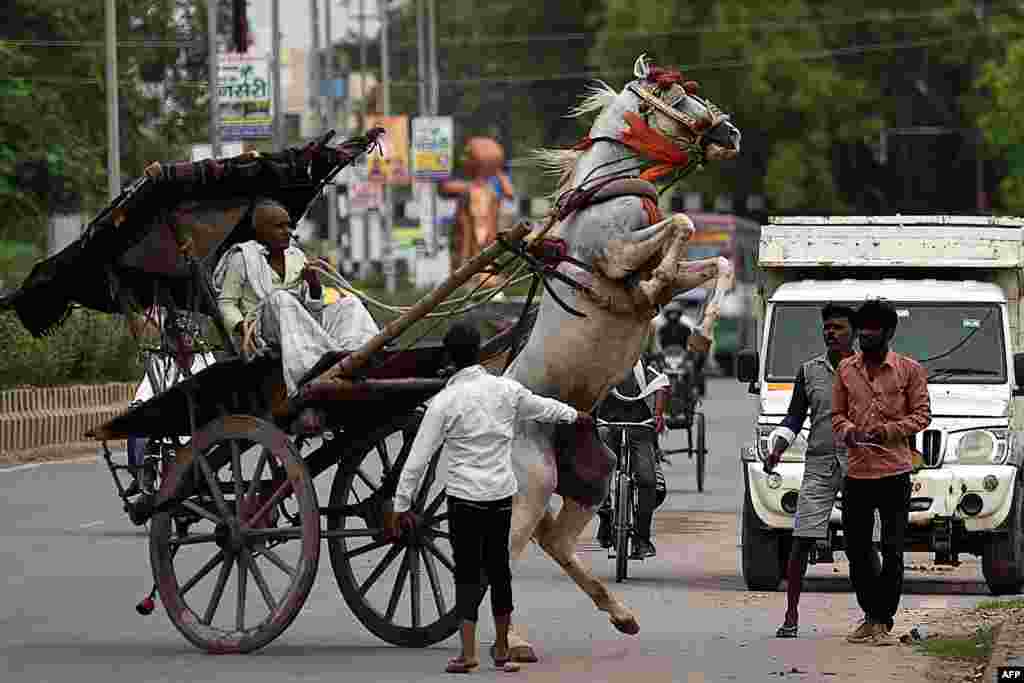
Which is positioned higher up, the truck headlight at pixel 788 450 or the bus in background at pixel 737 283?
the truck headlight at pixel 788 450

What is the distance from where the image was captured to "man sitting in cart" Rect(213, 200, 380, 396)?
1348cm

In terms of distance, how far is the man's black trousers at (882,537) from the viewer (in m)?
13.9

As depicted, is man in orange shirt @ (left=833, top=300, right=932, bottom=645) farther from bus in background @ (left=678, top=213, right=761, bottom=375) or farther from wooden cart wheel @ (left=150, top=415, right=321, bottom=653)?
bus in background @ (left=678, top=213, right=761, bottom=375)

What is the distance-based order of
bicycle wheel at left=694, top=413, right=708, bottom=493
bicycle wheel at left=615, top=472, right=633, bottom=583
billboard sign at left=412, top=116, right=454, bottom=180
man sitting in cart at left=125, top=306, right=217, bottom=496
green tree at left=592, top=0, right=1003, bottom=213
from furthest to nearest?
green tree at left=592, top=0, right=1003, bottom=213 → billboard sign at left=412, top=116, right=454, bottom=180 → bicycle wheel at left=694, top=413, right=708, bottom=493 → bicycle wheel at left=615, top=472, right=633, bottom=583 → man sitting in cart at left=125, top=306, right=217, bottom=496

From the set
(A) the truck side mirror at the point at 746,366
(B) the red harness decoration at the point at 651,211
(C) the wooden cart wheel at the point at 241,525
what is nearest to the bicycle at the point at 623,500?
(A) the truck side mirror at the point at 746,366

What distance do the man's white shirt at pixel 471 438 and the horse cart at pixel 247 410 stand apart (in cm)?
68

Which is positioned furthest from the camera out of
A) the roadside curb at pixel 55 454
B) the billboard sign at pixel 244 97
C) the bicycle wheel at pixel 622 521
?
the billboard sign at pixel 244 97

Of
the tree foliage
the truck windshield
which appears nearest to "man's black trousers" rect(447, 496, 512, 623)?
the truck windshield

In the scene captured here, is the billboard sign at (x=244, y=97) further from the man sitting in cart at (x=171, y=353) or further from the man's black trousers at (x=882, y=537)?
the man's black trousers at (x=882, y=537)

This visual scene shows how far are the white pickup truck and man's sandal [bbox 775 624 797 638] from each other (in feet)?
7.56

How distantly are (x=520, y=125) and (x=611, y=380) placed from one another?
279 ft

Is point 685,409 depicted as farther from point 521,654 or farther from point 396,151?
point 396,151

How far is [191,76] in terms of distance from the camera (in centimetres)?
5578

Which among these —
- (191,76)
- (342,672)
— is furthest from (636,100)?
(191,76)
